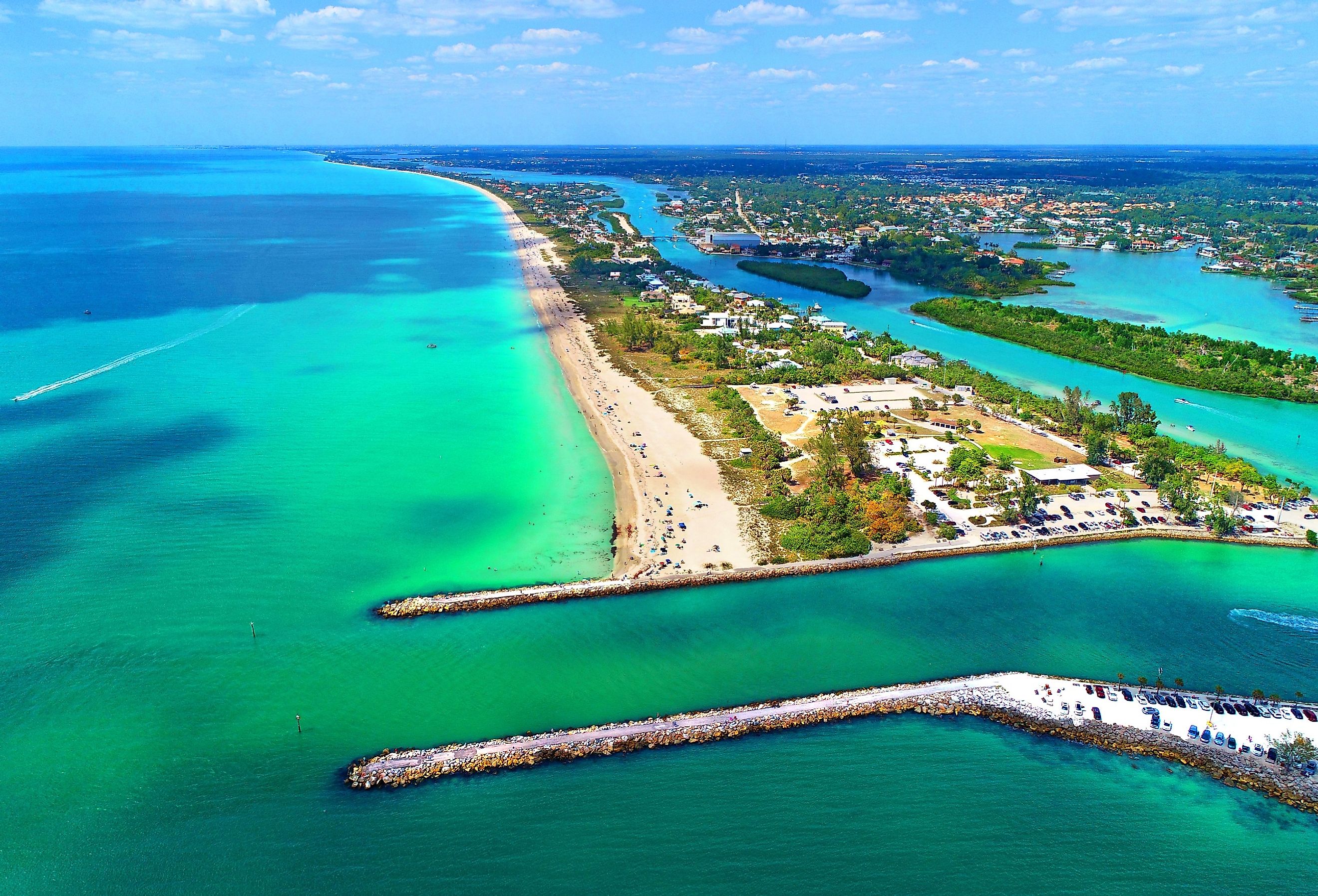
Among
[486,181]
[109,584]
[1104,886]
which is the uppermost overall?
[486,181]

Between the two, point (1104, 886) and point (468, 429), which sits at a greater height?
point (468, 429)

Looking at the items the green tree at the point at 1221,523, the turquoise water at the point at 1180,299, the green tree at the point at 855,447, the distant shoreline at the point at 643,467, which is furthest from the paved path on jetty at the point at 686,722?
the turquoise water at the point at 1180,299

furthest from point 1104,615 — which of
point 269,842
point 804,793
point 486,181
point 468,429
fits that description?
point 486,181

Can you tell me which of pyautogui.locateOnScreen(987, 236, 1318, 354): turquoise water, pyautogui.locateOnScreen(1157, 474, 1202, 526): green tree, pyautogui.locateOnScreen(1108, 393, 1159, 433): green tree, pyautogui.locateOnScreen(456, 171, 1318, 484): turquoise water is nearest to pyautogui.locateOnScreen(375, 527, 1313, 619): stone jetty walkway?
pyautogui.locateOnScreen(1157, 474, 1202, 526): green tree

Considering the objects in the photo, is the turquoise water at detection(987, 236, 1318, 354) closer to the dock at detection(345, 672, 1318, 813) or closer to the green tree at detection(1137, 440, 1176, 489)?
the green tree at detection(1137, 440, 1176, 489)

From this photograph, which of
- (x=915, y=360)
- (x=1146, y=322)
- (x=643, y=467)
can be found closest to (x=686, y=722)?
(x=643, y=467)

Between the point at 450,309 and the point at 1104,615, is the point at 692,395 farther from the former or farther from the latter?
the point at 450,309
